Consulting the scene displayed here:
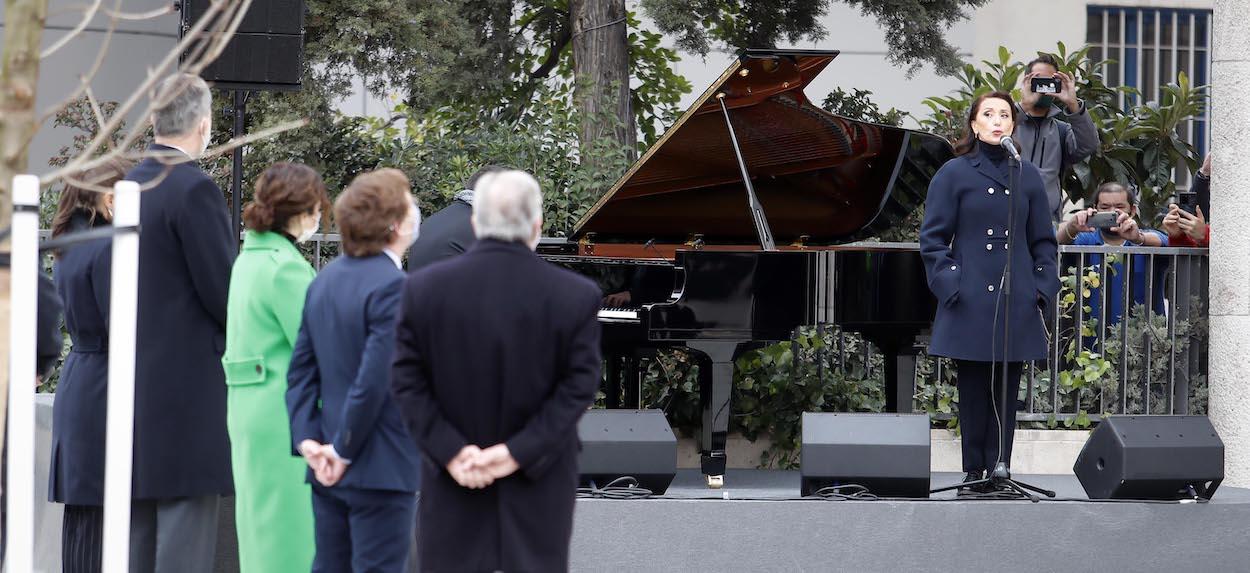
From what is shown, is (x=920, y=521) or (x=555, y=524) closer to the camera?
(x=555, y=524)

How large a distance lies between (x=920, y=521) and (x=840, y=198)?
220 cm

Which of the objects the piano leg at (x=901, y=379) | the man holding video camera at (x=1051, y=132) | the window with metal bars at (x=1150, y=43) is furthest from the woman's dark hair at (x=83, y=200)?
the window with metal bars at (x=1150, y=43)

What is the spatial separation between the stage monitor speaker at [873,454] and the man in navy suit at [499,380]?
2604mm

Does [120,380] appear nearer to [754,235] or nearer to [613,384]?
[613,384]

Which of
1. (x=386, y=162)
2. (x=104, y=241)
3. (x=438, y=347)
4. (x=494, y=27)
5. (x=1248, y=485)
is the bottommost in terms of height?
(x=1248, y=485)

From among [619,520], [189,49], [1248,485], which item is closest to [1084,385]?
[1248,485]

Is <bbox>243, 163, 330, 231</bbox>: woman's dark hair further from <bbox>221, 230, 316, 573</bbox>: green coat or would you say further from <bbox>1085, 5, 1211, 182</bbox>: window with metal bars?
<bbox>1085, 5, 1211, 182</bbox>: window with metal bars

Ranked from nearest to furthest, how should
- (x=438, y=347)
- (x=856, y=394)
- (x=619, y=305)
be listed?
(x=438, y=347), (x=619, y=305), (x=856, y=394)

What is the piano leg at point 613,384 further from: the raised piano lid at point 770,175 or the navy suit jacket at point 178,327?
the navy suit jacket at point 178,327

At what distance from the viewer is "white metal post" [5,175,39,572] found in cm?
261

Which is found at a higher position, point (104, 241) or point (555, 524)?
point (104, 241)

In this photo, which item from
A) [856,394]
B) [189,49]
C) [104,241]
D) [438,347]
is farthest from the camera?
[856,394]

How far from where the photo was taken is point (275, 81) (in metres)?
6.60

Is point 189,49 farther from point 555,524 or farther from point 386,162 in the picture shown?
point 555,524
